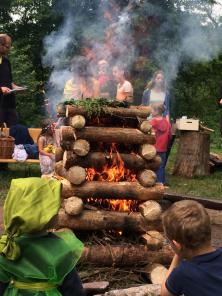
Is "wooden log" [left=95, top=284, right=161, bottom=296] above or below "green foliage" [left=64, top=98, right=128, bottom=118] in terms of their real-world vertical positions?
below

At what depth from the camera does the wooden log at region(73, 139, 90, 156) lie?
18.7 ft

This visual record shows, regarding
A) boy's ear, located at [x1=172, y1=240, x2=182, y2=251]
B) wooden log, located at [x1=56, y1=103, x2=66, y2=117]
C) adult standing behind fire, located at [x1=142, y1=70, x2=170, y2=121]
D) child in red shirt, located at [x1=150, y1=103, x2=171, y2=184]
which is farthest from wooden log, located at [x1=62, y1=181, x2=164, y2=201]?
adult standing behind fire, located at [x1=142, y1=70, x2=170, y2=121]

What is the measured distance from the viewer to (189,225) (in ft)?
10.5

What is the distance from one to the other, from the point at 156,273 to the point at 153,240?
14.8 inches

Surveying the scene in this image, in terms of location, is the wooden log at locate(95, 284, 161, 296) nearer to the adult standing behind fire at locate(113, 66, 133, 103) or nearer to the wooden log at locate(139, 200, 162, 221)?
the wooden log at locate(139, 200, 162, 221)

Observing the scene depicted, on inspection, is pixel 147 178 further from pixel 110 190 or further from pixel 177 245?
pixel 177 245

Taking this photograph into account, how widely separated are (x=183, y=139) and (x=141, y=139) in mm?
A: 6230

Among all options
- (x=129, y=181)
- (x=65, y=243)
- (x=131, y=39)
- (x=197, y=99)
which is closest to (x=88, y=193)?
(x=129, y=181)

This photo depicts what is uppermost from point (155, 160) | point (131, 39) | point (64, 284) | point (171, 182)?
point (131, 39)

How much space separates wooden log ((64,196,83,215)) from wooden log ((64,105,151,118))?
2.87ft

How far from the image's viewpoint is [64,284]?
11.0ft

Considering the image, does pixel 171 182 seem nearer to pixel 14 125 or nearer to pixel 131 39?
pixel 14 125

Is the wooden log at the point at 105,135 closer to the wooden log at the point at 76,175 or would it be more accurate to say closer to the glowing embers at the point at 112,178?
the glowing embers at the point at 112,178

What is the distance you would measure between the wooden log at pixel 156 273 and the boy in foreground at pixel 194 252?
1.91 meters
